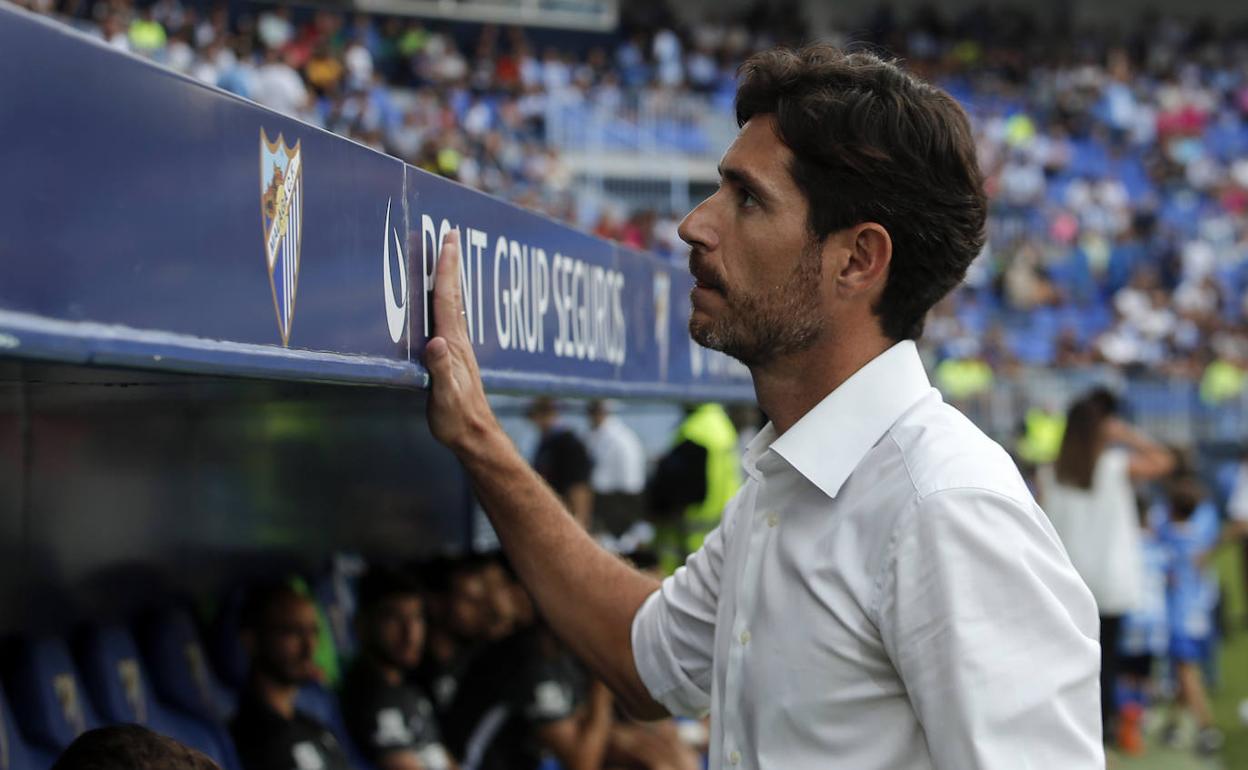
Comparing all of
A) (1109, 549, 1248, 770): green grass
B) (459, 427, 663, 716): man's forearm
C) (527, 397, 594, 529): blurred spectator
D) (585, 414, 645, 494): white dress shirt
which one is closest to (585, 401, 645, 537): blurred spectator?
(585, 414, 645, 494): white dress shirt

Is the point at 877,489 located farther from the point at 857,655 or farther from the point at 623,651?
the point at 623,651

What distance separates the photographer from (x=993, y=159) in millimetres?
21609

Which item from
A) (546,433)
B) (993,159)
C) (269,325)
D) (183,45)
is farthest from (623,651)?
(993,159)

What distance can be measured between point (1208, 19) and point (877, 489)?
2788cm

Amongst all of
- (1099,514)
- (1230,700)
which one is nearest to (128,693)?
(1099,514)

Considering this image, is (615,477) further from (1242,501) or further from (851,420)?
(851,420)

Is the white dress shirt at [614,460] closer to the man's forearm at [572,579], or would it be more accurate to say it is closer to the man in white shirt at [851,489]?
the man's forearm at [572,579]

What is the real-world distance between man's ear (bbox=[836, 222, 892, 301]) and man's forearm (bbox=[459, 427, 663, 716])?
56 cm

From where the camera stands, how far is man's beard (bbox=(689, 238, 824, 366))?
6.14ft

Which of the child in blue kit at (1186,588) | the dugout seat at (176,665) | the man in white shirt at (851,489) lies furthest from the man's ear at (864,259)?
the child in blue kit at (1186,588)

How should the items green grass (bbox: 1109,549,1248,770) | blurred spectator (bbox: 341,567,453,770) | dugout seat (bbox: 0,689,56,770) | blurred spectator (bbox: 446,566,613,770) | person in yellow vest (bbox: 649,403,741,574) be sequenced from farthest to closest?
green grass (bbox: 1109,549,1248,770) → person in yellow vest (bbox: 649,403,741,574) → blurred spectator (bbox: 446,566,613,770) → blurred spectator (bbox: 341,567,453,770) → dugout seat (bbox: 0,689,56,770)

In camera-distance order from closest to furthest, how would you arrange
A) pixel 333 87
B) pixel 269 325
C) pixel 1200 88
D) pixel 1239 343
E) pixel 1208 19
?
pixel 269 325 < pixel 333 87 < pixel 1239 343 < pixel 1200 88 < pixel 1208 19

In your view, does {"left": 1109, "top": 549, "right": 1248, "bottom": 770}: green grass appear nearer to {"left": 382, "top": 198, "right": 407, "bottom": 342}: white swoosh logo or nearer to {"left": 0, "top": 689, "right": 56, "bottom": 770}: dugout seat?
{"left": 0, "top": 689, "right": 56, "bottom": 770}: dugout seat

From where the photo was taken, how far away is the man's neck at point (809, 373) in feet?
6.27
